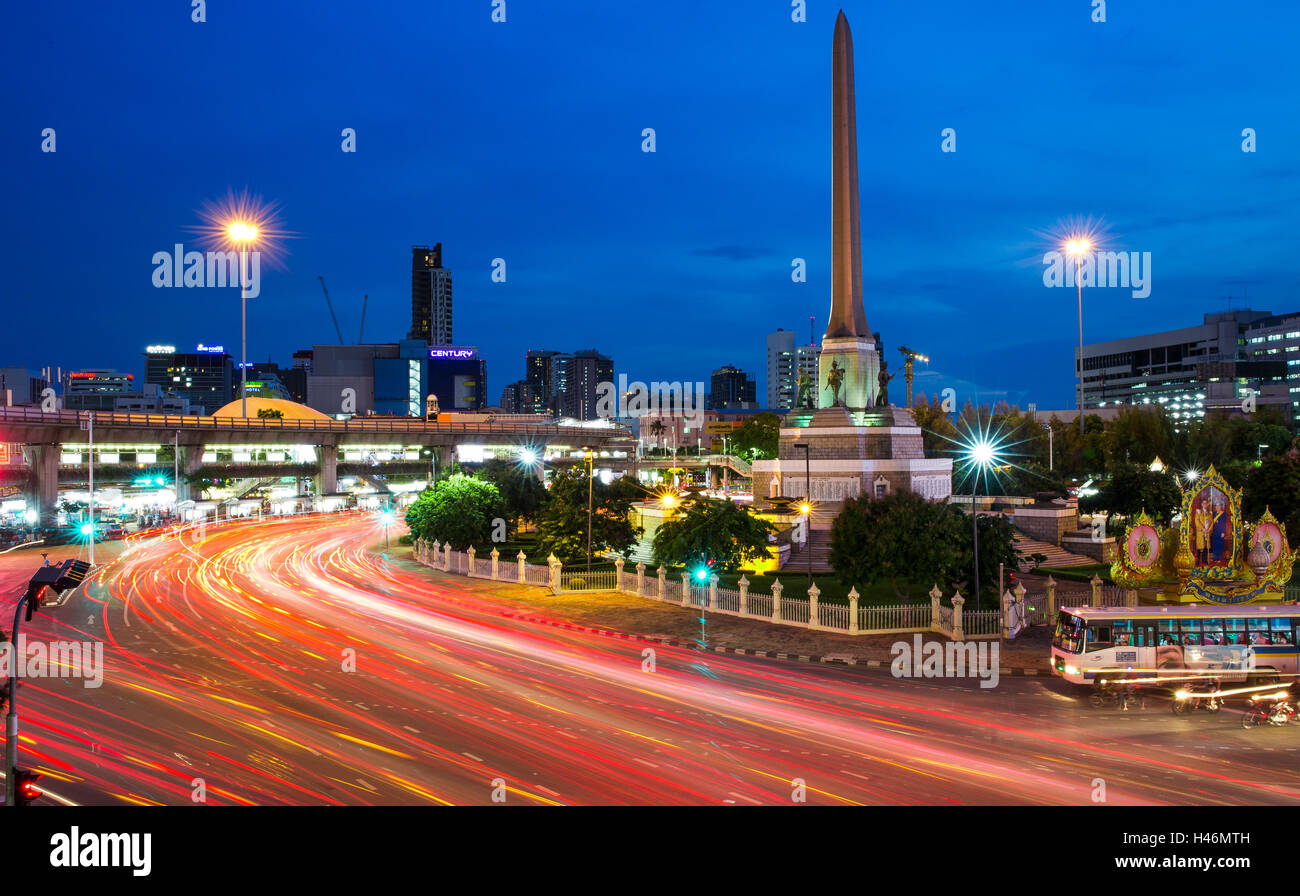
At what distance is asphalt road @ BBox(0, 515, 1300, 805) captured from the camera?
14.1 m

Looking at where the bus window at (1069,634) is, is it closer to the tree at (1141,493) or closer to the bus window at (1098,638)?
the bus window at (1098,638)

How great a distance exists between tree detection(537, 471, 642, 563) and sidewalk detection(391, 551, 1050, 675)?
3.86 metres

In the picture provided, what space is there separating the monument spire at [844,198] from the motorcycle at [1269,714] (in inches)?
1340

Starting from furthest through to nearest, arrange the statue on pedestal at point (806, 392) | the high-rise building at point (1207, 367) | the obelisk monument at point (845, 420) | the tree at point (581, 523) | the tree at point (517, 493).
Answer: the high-rise building at point (1207, 367) → the tree at point (517, 493) → the statue on pedestal at point (806, 392) → the obelisk monument at point (845, 420) → the tree at point (581, 523)

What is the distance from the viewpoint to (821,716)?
727 inches

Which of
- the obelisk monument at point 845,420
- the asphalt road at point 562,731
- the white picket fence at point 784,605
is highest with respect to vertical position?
the obelisk monument at point 845,420

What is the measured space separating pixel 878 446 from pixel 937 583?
2093 cm

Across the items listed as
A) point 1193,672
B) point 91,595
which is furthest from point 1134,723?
point 91,595

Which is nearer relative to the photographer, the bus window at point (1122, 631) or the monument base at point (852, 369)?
the bus window at point (1122, 631)

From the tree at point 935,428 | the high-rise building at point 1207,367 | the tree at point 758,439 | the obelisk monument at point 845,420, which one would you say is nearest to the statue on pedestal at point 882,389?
the obelisk monument at point 845,420

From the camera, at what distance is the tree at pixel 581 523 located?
4019 centimetres

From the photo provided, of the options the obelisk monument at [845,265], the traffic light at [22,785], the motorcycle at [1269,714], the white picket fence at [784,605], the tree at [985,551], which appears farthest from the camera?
the obelisk monument at [845,265]

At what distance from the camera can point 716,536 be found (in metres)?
33.4
